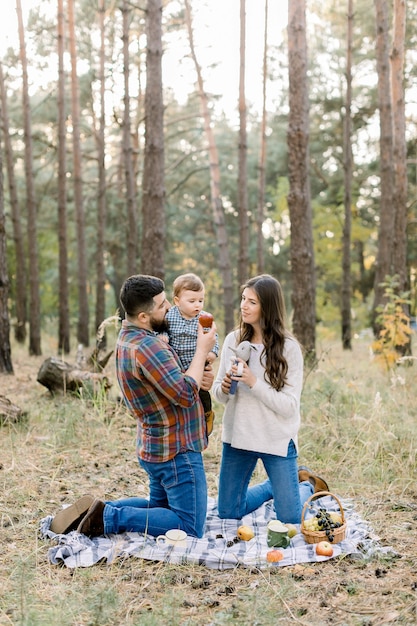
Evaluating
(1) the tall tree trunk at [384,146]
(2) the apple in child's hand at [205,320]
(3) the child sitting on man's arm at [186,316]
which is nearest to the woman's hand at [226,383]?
(3) the child sitting on man's arm at [186,316]

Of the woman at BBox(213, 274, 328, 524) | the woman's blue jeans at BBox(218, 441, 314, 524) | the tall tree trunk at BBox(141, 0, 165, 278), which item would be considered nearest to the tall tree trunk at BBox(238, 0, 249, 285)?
A: the tall tree trunk at BBox(141, 0, 165, 278)

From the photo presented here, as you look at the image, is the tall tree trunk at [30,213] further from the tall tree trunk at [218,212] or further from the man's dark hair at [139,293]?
the man's dark hair at [139,293]

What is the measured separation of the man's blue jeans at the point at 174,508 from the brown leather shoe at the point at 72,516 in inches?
4.8

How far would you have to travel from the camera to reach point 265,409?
13.7 ft

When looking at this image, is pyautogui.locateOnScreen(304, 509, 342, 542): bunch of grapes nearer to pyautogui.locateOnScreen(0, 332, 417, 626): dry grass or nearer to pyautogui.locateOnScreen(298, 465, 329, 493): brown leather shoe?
pyautogui.locateOnScreen(0, 332, 417, 626): dry grass

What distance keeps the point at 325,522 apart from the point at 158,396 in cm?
127

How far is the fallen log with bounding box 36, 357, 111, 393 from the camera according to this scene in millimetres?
7196

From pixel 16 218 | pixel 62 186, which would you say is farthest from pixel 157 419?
pixel 16 218

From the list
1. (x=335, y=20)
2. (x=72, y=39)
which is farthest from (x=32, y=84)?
(x=335, y=20)

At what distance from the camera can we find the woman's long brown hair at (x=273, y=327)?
4.14m

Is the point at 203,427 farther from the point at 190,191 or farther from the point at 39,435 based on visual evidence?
the point at 190,191

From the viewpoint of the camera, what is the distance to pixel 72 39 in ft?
48.8

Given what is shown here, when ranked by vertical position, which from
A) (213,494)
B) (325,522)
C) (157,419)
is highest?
(157,419)

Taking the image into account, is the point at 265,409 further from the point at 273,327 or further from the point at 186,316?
the point at 186,316
